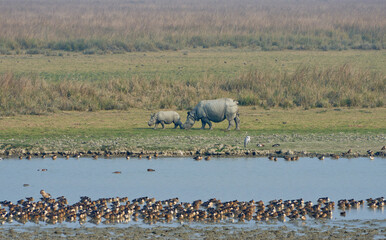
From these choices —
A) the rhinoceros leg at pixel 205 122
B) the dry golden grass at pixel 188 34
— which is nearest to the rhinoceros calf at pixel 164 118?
the rhinoceros leg at pixel 205 122

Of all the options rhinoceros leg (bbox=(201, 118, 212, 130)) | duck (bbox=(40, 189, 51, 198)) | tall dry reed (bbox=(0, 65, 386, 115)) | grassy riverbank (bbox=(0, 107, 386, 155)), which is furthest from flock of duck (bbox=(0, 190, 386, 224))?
tall dry reed (bbox=(0, 65, 386, 115))

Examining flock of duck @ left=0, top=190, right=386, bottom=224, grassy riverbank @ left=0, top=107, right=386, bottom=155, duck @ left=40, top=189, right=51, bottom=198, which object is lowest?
grassy riverbank @ left=0, top=107, right=386, bottom=155

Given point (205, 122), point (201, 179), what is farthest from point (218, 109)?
point (201, 179)

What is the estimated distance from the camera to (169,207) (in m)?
15.0

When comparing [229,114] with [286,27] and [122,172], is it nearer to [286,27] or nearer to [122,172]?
[122,172]

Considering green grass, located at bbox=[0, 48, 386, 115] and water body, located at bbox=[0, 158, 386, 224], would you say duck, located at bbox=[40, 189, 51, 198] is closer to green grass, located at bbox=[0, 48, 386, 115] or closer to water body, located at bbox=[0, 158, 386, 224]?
water body, located at bbox=[0, 158, 386, 224]

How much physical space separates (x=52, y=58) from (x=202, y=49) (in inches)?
431

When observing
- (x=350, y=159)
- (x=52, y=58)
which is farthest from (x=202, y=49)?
(x=350, y=159)

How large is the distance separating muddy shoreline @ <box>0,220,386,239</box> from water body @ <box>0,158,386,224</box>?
1.05 m

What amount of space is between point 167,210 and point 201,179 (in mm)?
3736

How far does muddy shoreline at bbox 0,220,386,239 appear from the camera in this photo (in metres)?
13.1

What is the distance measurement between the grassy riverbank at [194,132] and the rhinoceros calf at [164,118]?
31 cm

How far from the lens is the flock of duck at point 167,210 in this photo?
1448 cm

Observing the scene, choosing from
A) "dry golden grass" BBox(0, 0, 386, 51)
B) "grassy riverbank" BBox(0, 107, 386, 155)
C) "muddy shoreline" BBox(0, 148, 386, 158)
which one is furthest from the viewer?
"dry golden grass" BBox(0, 0, 386, 51)
